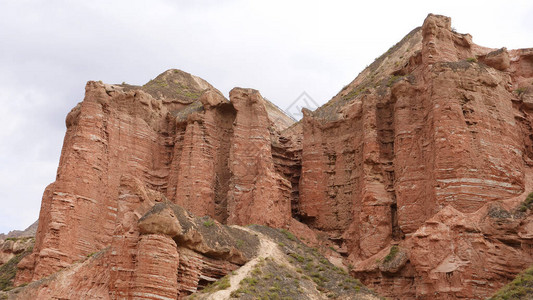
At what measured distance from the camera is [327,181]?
5450 centimetres

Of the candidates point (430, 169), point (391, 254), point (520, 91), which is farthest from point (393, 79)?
point (391, 254)

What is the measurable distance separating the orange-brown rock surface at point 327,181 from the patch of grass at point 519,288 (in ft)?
6.23

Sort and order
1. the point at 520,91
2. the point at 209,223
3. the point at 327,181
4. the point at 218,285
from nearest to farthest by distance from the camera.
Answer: the point at 218,285
the point at 209,223
the point at 520,91
the point at 327,181

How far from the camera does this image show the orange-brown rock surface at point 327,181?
37.4 metres

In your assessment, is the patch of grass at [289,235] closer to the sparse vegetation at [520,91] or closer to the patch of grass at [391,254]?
the patch of grass at [391,254]

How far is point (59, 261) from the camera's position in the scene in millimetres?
46531

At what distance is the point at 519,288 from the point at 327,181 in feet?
74.3

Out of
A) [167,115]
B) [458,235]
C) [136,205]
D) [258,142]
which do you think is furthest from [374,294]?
[167,115]

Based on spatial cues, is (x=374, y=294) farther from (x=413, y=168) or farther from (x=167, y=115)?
(x=167, y=115)

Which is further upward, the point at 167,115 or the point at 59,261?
the point at 167,115

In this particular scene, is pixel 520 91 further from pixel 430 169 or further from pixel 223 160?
pixel 223 160

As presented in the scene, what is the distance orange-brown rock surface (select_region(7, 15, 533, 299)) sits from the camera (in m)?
37.4

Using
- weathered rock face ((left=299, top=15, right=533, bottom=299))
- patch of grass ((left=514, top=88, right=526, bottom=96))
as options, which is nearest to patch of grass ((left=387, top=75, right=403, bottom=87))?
weathered rock face ((left=299, top=15, right=533, bottom=299))

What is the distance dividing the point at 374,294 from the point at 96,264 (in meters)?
17.2
